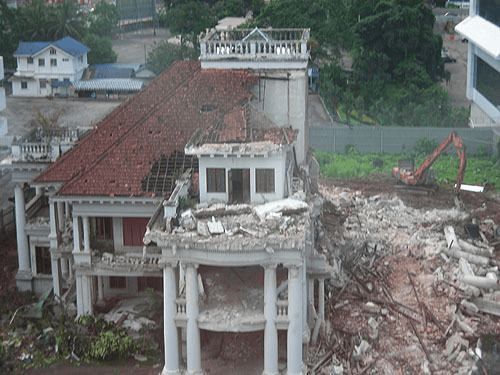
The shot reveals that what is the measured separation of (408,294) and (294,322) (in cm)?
927

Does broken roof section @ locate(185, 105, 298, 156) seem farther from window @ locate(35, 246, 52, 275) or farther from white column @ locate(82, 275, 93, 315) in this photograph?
window @ locate(35, 246, 52, 275)

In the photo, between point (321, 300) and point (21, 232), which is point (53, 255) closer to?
point (21, 232)

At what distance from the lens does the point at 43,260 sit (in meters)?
37.9

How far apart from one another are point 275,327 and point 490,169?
1318 inches

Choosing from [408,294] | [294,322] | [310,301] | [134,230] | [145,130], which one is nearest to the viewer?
[294,322]

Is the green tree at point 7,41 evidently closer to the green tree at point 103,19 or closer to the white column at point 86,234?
the green tree at point 103,19

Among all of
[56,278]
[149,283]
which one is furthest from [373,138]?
[56,278]

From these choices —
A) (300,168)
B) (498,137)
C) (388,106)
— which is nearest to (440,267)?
(300,168)

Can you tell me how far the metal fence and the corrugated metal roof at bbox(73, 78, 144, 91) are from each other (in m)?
25.0

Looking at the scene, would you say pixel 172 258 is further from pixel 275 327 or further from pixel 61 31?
pixel 61 31

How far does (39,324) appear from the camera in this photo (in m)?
34.2

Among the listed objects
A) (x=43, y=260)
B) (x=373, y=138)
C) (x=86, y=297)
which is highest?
(x=43, y=260)

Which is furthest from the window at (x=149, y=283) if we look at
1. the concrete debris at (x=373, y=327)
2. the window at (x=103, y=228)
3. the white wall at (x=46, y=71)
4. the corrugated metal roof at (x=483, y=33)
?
the white wall at (x=46, y=71)

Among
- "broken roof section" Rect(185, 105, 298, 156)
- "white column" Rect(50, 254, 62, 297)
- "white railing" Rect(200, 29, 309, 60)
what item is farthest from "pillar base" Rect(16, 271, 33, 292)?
"white railing" Rect(200, 29, 309, 60)
